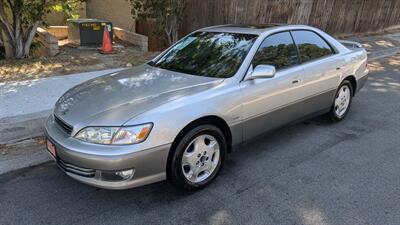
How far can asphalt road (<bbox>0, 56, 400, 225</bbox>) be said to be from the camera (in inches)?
119

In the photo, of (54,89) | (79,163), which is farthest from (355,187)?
(54,89)

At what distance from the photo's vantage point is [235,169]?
Answer: 387 centimetres

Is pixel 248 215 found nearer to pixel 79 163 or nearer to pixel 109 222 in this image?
pixel 109 222

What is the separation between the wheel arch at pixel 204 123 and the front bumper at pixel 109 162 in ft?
0.26

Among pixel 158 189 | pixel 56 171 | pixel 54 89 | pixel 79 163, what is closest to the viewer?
pixel 79 163

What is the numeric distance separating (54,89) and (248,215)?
4.39m

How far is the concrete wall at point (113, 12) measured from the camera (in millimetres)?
12859

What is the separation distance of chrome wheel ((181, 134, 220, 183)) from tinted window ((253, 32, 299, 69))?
1030 mm

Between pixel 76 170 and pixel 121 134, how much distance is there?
51cm

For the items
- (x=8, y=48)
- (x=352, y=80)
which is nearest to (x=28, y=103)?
(x=8, y=48)

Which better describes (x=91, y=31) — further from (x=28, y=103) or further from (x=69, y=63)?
(x=28, y=103)

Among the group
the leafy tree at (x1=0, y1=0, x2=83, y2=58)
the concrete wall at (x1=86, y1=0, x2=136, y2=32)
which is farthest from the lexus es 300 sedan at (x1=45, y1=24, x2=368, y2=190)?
the concrete wall at (x1=86, y1=0, x2=136, y2=32)

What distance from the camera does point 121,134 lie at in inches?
115

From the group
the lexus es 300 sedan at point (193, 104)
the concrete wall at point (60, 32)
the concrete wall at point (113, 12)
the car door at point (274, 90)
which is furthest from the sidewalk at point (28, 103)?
the concrete wall at point (113, 12)
